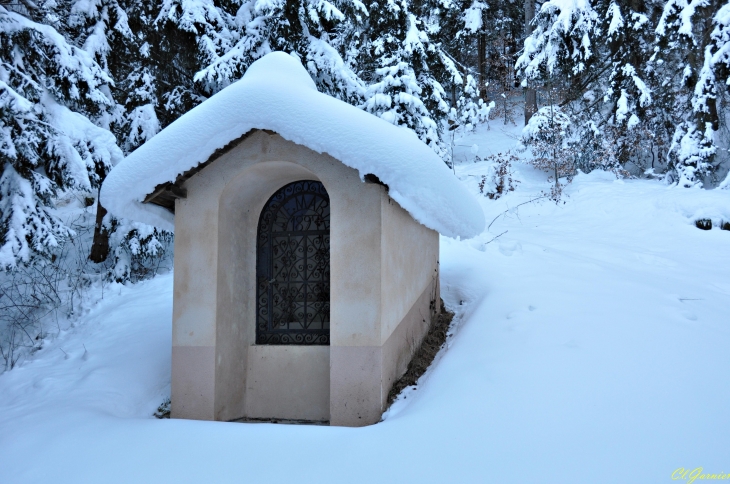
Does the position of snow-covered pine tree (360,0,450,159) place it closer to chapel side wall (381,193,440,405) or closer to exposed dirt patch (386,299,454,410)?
chapel side wall (381,193,440,405)

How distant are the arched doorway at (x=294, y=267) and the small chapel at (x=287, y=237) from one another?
1cm

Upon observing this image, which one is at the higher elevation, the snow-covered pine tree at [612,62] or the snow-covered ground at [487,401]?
the snow-covered pine tree at [612,62]

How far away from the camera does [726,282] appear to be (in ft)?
23.8

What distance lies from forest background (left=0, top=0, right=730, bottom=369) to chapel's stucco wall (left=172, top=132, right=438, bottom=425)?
3209 millimetres

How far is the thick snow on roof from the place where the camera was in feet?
14.6

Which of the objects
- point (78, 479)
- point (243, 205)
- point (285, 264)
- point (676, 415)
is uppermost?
point (243, 205)

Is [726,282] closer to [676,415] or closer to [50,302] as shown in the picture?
[676,415]

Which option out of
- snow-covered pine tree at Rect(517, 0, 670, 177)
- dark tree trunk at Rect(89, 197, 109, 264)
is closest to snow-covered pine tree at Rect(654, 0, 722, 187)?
snow-covered pine tree at Rect(517, 0, 670, 177)

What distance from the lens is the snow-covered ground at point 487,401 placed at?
3.52 meters

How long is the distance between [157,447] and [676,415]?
13.4 feet

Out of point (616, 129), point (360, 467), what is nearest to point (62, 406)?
point (360, 467)

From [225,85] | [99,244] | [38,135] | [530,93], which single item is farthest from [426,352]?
[530,93]

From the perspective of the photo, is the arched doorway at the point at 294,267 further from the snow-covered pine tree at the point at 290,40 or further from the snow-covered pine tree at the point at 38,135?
the snow-covered pine tree at the point at 290,40

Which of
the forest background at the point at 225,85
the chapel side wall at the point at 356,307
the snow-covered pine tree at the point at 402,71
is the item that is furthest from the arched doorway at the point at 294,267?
the snow-covered pine tree at the point at 402,71
